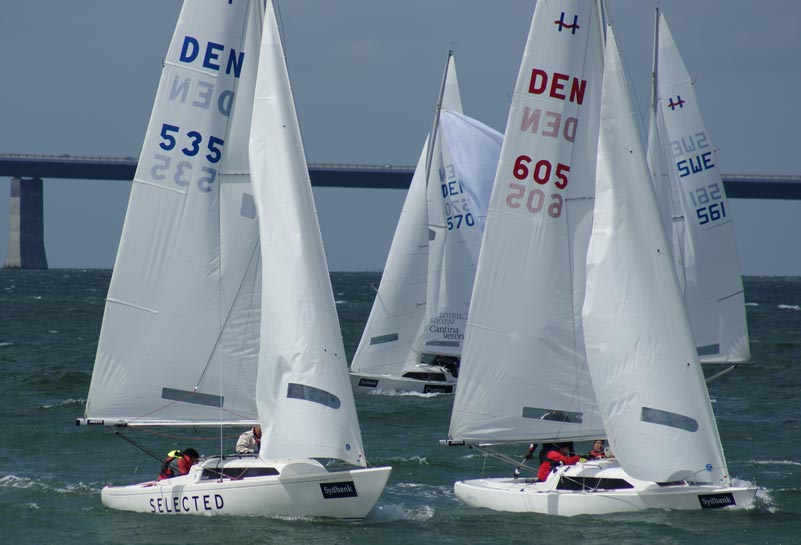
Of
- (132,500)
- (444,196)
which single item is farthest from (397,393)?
(132,500)

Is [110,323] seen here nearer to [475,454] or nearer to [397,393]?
[475,454]

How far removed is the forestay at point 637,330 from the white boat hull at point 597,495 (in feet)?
0.88

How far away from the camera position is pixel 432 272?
90.3ft

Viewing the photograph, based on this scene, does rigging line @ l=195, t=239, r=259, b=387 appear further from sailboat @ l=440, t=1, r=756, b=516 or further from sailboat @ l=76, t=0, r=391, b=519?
sailboat @ l=440, t=1, r=756, b=516

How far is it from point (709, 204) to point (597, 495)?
1210 centimetres

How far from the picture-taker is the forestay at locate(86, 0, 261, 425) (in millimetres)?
14461

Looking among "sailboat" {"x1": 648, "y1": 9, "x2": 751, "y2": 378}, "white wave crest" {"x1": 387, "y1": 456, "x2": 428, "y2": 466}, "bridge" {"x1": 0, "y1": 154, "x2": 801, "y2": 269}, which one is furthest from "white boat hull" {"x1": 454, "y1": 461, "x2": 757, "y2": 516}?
"bridge" {"x1": 0, "y1": 154, "x2": 801, "y2": 269}

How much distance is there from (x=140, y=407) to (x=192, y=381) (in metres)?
0.65

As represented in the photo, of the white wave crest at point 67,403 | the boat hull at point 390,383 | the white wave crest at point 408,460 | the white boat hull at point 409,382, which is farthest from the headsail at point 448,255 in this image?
the white wave crest at point 408,460

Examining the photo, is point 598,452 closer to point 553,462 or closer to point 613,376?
point 553,462

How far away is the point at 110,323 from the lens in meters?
14.6

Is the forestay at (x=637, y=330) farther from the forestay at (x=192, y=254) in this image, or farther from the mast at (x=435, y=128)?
the mast at (x=435, y=128)

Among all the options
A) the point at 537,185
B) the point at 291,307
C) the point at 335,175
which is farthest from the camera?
the point at 335,175

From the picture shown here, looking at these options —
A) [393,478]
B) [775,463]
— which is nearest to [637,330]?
[393,478]
